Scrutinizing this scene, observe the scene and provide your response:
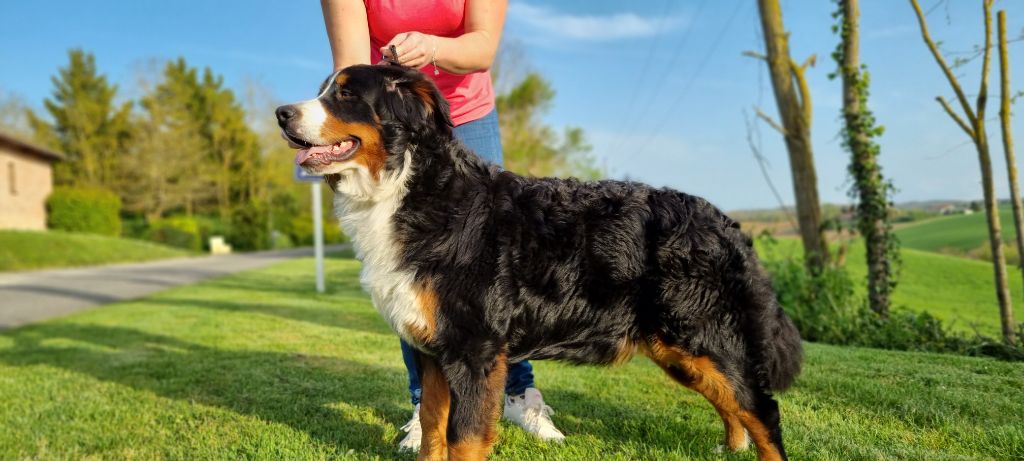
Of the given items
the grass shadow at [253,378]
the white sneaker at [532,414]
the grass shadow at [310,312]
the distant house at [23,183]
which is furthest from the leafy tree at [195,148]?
the white sneaker at [532,414]

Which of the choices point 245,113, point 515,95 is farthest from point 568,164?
point 245,113

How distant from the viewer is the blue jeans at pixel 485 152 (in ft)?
11.8

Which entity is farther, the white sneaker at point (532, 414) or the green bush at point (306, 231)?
the green bush at point (306, 231)

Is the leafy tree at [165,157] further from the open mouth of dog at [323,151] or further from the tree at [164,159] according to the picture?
the open mouth of dog at [323,151]

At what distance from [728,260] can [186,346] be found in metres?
6.17

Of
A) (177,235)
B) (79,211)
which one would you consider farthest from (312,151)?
(177,235)

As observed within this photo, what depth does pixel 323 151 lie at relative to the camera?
264 centimetres

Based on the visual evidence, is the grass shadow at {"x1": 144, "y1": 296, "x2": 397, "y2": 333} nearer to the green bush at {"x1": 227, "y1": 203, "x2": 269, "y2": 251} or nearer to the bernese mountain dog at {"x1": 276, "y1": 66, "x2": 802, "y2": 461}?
the bernese mountain dog at {"x1": 276, "y1": 66, "x2": 802, "y2": 461}

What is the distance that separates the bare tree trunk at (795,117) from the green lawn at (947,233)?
98 cm

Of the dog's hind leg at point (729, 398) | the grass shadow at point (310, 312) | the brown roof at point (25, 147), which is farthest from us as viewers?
the brown roof at point (25, 147)

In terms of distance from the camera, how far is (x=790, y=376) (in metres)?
2.93

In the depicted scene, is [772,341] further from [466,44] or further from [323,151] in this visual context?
[323,151]

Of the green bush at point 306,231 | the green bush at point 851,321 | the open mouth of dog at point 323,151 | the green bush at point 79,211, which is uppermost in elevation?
the green bush at point 79,211

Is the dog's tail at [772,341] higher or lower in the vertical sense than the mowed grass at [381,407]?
higher
